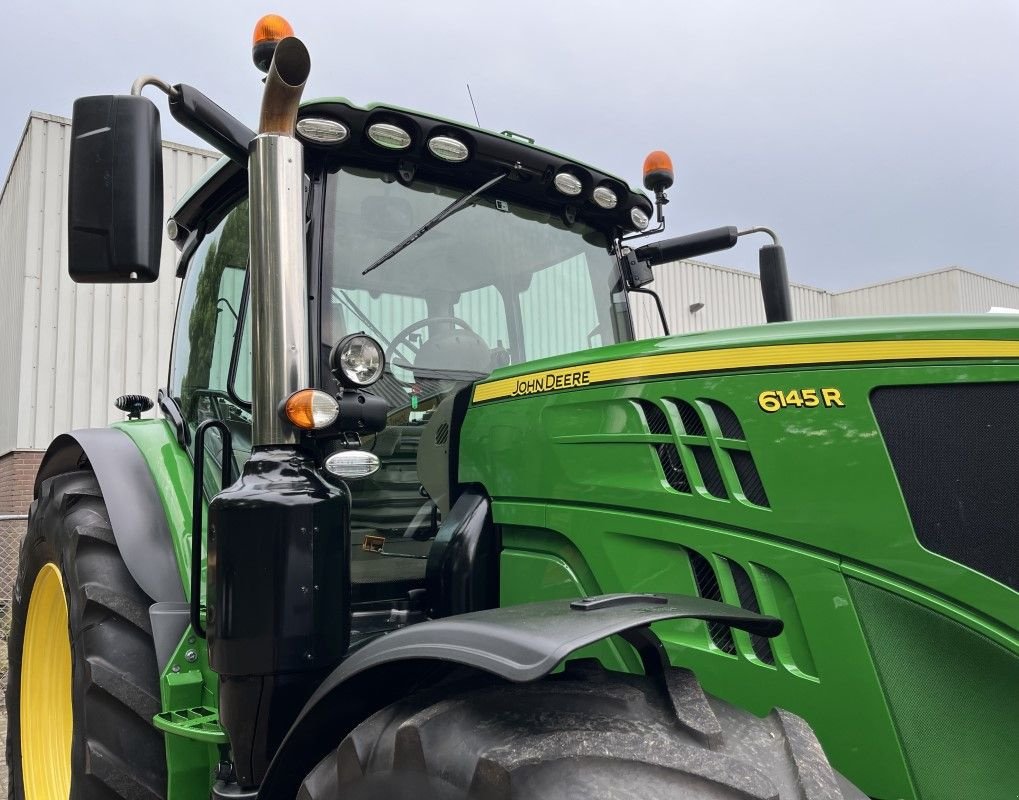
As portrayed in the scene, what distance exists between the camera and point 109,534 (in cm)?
273

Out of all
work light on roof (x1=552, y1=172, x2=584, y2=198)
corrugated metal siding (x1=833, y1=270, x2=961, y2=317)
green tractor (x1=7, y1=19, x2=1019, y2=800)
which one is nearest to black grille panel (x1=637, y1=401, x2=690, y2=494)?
green tractor (x1=7, y1=19, x2=1019, y2=800)

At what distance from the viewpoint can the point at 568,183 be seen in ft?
9.05

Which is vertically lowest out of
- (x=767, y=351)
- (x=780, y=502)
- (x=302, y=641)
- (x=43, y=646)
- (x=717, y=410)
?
(x=43, y=646)

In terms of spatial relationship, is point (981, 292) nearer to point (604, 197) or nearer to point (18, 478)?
point (604, 197)

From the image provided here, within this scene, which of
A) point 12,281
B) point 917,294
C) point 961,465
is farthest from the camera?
point 917,294

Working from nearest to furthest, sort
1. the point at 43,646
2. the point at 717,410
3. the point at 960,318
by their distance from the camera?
the point at 960,318 < the point at 717,410 < the point at 43,646

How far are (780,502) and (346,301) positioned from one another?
1.29 metres

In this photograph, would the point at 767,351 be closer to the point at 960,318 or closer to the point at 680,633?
the point at 960,318

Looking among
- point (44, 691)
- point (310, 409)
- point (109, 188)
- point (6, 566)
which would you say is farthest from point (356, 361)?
point (6, 566)

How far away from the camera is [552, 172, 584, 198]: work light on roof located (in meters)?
2.73

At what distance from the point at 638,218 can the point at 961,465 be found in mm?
1649

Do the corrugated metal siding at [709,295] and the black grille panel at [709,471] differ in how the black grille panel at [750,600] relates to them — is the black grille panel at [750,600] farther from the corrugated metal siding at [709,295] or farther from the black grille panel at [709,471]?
the corrugated metal siding at [709,295]

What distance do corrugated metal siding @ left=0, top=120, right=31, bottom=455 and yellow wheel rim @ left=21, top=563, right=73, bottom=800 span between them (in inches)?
261

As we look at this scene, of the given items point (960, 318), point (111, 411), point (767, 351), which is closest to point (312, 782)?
point (767, 351)
